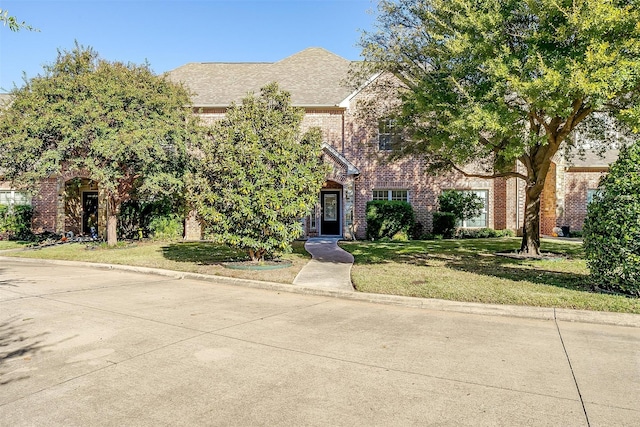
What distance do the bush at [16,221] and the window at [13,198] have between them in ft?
2.94

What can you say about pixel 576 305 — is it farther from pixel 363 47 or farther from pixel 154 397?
pixel 363 47

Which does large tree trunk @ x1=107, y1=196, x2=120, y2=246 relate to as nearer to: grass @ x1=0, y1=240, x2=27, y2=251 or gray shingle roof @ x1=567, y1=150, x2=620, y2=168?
grass @ x1=0, y1=240, x2=27, y2=251

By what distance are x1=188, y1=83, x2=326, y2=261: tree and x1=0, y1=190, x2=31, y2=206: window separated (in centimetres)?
1753

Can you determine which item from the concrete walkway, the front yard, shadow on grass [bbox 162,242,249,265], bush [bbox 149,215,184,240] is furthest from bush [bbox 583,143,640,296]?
bush [bbox 149,215,184,240]

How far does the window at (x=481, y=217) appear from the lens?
22.8 metres

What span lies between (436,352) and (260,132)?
332 inches

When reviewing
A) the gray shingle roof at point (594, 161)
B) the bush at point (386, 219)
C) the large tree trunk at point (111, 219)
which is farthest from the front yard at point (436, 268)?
the gray shingle roof at point (594, 161)

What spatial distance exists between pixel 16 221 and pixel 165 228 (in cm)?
852

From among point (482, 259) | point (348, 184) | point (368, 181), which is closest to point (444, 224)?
point (368, 181)

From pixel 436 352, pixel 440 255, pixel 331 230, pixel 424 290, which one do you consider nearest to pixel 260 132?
pixel 424 290

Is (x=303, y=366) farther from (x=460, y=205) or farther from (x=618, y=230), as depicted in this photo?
(x=460, y=205)

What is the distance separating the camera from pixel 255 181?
11.7 m

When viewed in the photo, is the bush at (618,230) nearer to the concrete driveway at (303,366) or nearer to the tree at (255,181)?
the concrete driveway at (303,366)

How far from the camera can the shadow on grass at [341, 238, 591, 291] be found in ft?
33.6
